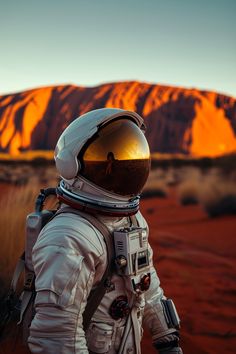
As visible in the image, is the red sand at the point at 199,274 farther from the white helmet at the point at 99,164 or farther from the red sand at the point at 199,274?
the white helmet at the point at 99,164

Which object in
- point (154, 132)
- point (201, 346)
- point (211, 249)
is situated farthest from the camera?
point (154, 132)

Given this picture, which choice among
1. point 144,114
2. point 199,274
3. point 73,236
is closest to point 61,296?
point 73,236

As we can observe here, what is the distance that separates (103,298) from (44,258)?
1.26 ft

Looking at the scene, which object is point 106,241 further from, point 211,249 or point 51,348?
point 211,249

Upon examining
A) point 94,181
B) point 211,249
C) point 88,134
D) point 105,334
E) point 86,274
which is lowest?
point 211,249

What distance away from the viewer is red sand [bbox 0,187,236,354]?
4.73 metres

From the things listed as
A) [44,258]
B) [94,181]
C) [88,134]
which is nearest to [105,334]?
[44,258]

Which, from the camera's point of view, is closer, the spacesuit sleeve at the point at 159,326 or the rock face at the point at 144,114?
the spacesuit sleeve at the point at 159,326

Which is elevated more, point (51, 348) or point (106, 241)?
point (106, 241)

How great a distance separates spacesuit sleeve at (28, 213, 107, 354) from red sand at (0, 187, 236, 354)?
1.97 m

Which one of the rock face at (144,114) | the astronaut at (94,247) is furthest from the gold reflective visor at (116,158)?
the rock face at (144,114)

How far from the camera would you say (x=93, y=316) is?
1.97 m

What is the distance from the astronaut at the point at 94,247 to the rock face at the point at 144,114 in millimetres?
55410

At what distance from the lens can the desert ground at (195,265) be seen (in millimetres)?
4382
